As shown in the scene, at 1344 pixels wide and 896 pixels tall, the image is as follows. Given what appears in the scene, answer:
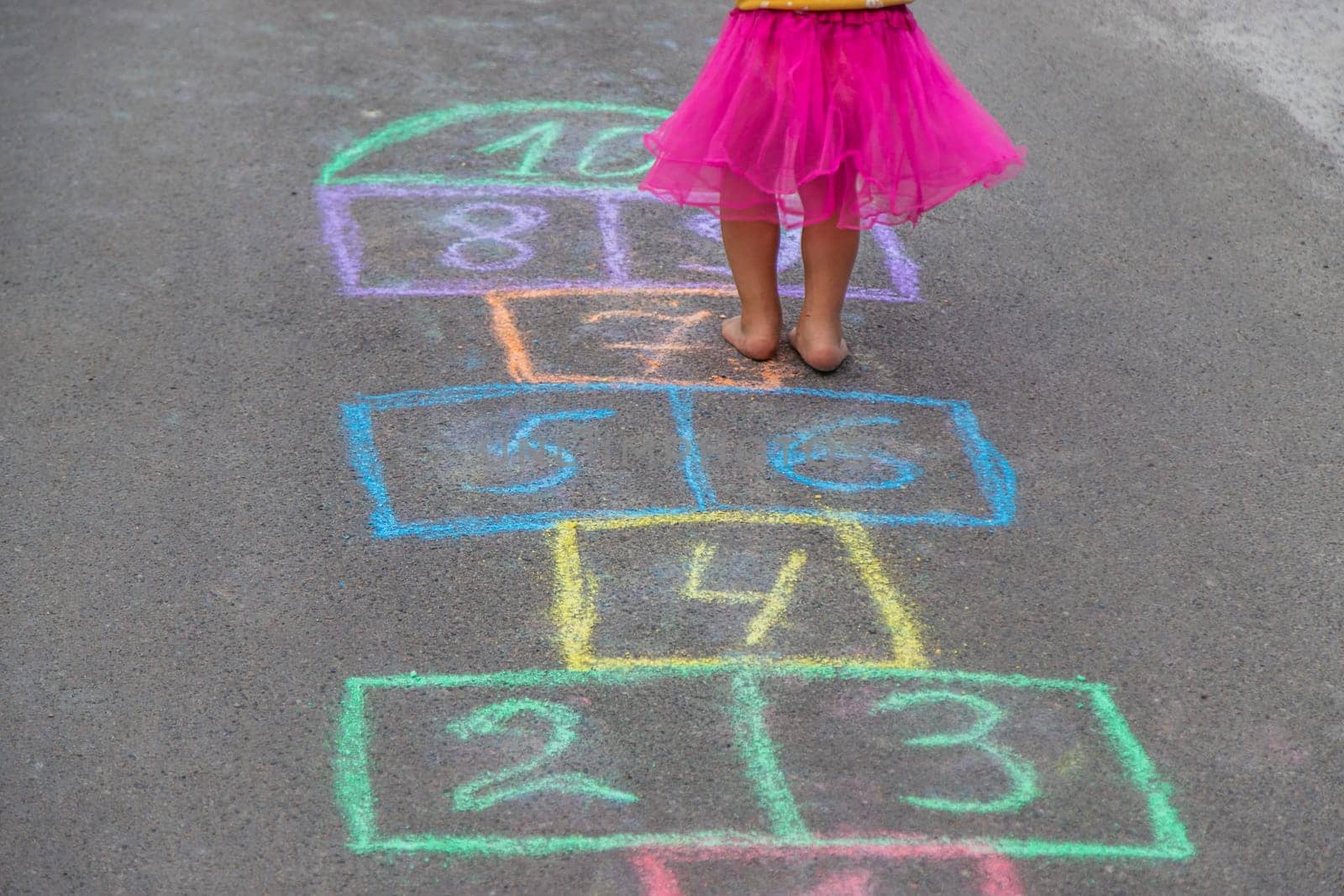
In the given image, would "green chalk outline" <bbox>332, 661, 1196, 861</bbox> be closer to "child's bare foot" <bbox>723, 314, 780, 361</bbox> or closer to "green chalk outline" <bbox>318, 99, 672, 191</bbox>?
"child's bare foot" <bbox>723, 314, 780, 361</bbox>

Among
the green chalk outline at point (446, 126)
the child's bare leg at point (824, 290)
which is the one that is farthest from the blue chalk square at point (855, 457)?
the green chalk outline at point (446, 126)

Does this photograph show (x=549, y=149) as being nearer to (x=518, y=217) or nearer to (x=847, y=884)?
(x=518, y=217)

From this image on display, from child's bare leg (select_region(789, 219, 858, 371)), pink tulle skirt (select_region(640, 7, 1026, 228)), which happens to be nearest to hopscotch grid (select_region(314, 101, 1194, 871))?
child's bare leg (select_region(789, 219, 858, 371))

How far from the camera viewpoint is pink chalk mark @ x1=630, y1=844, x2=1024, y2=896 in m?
2.35

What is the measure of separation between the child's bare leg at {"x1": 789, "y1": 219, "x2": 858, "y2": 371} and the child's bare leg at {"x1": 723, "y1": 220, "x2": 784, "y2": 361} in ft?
0.25

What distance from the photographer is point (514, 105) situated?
5.38 m

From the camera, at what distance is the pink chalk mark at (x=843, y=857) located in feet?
7.71

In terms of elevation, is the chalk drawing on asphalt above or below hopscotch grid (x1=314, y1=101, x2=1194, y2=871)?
above

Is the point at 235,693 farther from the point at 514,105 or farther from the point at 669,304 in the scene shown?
the point at 514,105

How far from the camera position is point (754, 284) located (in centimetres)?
379

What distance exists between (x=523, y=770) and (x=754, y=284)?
1624 millimetres

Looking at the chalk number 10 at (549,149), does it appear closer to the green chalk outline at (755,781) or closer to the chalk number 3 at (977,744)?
the green chalk outline at (755,781)

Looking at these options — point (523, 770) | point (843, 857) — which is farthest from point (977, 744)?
point (523, 770)

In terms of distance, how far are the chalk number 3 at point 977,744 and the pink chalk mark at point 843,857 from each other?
4.0 inches
